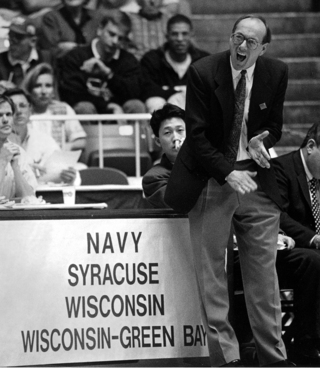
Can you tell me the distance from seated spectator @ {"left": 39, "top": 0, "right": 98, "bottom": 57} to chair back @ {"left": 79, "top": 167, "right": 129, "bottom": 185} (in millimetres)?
2075

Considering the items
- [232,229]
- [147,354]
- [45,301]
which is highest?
[232,229]

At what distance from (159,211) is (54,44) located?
16.0 feet

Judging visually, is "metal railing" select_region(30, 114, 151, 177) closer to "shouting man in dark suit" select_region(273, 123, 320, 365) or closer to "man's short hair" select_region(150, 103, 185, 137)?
"man's short hair" select_region(150, 103, 185, 137)

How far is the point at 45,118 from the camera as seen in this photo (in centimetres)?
782

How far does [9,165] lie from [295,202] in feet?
6.07

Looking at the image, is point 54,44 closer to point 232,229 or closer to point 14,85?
point 14,85

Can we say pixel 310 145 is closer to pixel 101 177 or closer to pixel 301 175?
pixel 301 175

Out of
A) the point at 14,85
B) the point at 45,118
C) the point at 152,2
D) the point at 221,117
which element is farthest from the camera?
the point at 152,2

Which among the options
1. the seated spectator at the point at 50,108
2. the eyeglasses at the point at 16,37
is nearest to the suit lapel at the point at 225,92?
the seated spectator at the point at 50,108

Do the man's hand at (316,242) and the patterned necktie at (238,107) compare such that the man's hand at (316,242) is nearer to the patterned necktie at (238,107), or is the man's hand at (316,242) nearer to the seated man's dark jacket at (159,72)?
the patterned necktie at (238,107)

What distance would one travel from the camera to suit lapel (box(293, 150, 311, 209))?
15.6 ft

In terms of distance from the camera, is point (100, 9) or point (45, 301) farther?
point (100, 9)

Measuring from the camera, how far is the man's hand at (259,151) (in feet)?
12.8

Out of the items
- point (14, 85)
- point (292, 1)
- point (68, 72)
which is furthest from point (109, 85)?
point (292, 1)
